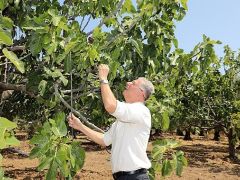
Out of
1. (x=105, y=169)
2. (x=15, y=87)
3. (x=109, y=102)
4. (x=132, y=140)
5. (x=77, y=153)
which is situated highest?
(x=15, y=87)

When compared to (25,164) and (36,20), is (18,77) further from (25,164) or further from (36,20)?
(25,164)

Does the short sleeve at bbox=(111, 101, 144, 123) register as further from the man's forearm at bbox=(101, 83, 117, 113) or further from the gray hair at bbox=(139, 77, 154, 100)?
the gray hair at bbox=(139, 77, 154, 100)

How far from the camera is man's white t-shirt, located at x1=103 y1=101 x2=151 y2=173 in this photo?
3.96 m

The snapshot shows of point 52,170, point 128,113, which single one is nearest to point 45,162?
point 52,170

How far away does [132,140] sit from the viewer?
13.2 ft

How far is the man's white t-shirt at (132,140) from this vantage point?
156 inches

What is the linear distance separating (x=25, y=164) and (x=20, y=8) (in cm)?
1457

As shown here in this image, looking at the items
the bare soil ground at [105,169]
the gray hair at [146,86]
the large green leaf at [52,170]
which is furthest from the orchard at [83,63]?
the bare soil ground at [105,169]

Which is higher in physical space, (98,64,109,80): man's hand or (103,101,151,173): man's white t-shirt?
(98,64,109,80): man's hand

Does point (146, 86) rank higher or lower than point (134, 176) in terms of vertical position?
higher

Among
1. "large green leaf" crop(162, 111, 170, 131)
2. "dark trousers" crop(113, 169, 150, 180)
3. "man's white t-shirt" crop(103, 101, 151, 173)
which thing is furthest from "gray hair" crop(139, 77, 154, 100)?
A: "large green leaf" crop(162, 111, 170, 131)

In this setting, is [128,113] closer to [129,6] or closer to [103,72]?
[103,72]

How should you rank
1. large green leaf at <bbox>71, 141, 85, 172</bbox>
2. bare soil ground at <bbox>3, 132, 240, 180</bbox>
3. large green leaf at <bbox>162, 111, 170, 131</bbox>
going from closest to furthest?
large green leaf at <bbox>71, 141, 85, 172</bbox>, large green leaf at <bbox>162, 111, 170, 131</bbox>, bare soil ground at <bbox>3, 132, 240, 180</bbox>

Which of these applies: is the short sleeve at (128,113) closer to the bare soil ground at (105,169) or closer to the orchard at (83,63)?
the orchard at (83,63)
